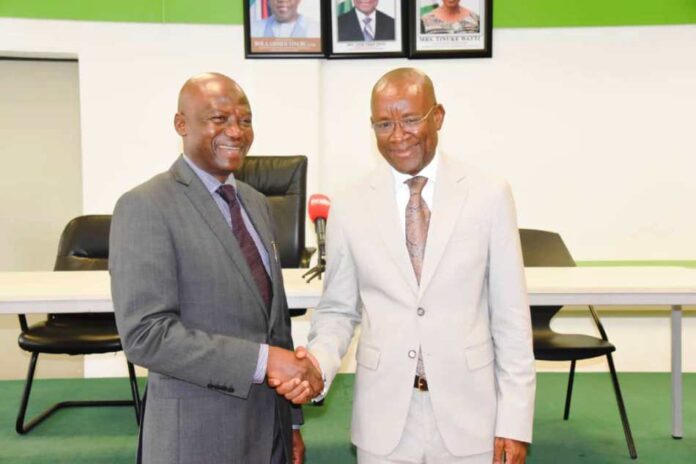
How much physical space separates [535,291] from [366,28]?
2.79m

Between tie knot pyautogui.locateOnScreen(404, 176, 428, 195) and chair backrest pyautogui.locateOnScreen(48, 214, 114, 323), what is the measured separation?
2451 millimetres

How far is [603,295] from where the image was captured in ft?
8.47

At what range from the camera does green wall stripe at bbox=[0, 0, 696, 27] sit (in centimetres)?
462

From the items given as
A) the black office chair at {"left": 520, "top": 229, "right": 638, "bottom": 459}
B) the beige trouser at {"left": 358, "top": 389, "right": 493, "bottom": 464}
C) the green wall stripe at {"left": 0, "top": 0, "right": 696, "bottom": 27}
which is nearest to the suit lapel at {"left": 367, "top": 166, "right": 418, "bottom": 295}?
the beige trouser at {"left": 358, "top": 389, "right": 493, "bottom": 464}

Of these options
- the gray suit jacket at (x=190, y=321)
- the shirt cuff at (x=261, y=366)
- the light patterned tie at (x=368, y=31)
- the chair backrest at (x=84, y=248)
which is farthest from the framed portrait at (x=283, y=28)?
the shirt cuff at (x=261, y=366)

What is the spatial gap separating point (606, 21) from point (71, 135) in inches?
150

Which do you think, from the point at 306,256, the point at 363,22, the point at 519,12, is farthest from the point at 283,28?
the point at 306,256

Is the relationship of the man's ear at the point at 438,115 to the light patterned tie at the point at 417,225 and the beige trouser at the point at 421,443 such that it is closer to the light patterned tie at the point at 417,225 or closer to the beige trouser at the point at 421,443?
the light patterned tie at the point at 417,225

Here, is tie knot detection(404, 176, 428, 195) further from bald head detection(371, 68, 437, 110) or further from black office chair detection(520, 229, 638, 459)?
black office chair detection(520, 229, 638, 459)

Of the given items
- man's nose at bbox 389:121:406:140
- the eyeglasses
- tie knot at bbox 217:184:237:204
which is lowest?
tie knot at bbox 217:184:237:204

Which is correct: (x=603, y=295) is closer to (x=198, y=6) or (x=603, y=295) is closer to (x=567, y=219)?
(x=567, y=219)

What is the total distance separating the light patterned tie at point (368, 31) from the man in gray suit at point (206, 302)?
10.2 feet

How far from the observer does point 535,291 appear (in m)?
2.52

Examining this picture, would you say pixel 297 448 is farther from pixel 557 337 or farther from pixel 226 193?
pixel 557 337
